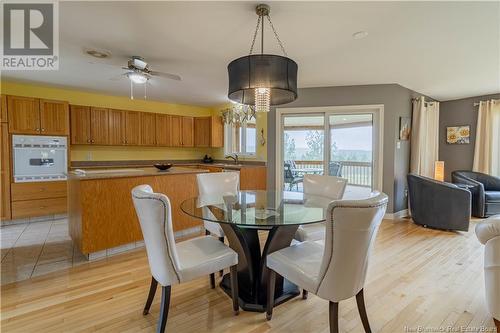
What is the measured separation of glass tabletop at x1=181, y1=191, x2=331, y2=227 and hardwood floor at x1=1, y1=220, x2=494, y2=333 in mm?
727

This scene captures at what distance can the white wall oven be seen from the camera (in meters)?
4.11

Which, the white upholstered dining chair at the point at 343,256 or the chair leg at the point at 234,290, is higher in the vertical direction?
the white upholstered dining chair at the point at 343,256

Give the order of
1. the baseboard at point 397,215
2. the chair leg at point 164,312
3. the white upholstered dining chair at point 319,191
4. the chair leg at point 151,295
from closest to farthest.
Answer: the chair leg at point 164,312 < the chair leg at point 151,295 < the white upholstered dining chair at point 319,191 < the baseboard at point 397,215

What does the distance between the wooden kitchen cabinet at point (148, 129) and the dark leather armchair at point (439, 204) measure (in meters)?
5.01

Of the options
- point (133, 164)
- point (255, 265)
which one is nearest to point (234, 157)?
point (133, 164)

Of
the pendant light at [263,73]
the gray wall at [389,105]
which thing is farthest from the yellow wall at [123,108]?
the pendant light at [263,73]

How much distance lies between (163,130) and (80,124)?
1562mm

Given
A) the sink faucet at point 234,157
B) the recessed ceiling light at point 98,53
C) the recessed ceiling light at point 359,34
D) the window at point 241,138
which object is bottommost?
the sink faucet at point 234,157

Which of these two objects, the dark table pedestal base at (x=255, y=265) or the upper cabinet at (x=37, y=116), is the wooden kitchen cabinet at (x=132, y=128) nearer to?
the upper cabinet at (x=37, y=116)

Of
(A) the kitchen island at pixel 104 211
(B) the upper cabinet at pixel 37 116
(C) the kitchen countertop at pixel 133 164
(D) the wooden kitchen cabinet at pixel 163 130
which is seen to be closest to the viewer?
(A) the kitchen island at pixel 104 211

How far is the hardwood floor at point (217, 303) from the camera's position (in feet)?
5.85

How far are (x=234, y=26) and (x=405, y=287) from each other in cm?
281

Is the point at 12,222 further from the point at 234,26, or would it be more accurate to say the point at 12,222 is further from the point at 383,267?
the point at 383,267

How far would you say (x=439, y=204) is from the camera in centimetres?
379
